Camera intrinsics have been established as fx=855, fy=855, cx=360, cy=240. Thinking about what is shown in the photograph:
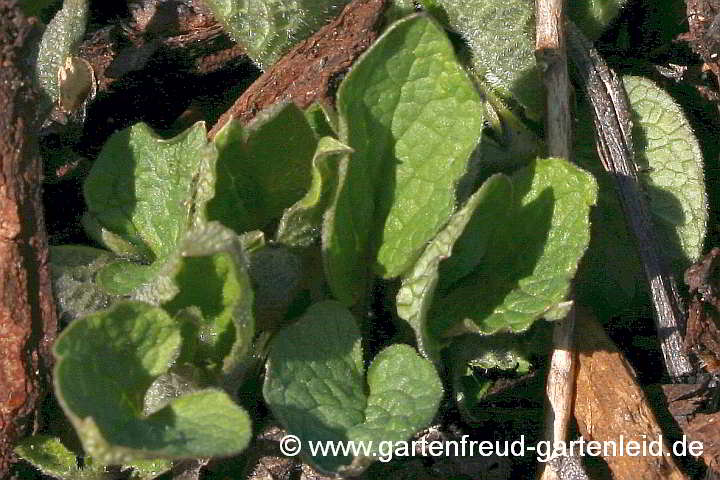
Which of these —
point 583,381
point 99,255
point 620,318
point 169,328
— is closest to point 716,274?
point 620,318

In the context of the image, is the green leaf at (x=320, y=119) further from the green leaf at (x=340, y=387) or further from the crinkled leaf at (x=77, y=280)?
the crinkled leaf at (x=77, y=280)

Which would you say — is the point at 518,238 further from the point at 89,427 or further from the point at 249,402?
the point at 89,427

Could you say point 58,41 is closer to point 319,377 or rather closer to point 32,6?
point 32,6

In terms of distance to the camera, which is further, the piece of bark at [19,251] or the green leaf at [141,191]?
the green leaf at [141,191]

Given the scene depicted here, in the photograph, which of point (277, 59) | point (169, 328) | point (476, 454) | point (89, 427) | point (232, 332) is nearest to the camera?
point (89, 427)

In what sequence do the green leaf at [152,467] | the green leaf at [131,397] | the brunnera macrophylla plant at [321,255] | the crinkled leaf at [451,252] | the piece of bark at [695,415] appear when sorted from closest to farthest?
the green leaf at [131,397], the brunnera macrophylla plant at [321,255], the crinkled leaf at [451,252], the green leaf at [152,467], the piece of bark at [695,415]

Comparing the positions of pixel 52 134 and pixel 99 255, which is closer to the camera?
pixel 99 255

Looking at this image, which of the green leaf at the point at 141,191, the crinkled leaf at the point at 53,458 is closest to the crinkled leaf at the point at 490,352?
the green leaf at the point at 141,191
